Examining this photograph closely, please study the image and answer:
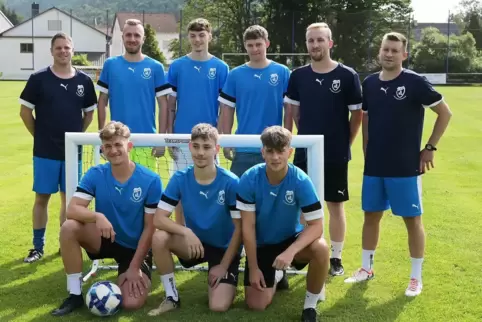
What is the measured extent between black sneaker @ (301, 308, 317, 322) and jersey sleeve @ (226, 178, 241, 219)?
2.57 feet

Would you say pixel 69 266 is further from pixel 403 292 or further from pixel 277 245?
pixel 403 292

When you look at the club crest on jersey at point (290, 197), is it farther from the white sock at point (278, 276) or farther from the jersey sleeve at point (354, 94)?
the jersey sleeve at point (354, 94)

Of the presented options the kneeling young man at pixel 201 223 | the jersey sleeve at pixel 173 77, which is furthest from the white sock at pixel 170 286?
the jersey sleeve at pixel 173 77

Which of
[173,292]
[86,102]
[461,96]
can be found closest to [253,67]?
[86,102]

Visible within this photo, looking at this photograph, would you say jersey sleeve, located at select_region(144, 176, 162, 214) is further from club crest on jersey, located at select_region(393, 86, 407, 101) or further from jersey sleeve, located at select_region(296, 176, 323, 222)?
club crest on jersey, located at select_region(393, 86, 407, 101)

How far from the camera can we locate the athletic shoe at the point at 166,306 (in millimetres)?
4070

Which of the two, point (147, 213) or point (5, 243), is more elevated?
point (147, 213)

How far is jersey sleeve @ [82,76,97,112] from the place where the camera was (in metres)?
5.28

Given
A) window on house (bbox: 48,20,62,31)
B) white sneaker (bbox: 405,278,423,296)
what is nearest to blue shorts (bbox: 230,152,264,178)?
white sneaker (bbox: 405,278,423,296)

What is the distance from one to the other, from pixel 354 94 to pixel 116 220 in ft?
6.94

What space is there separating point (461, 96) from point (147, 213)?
942 inches

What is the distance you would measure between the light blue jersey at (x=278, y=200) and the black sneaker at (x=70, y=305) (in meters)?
1.31

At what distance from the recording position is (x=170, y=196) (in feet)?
13.7

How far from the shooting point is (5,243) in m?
5.62
